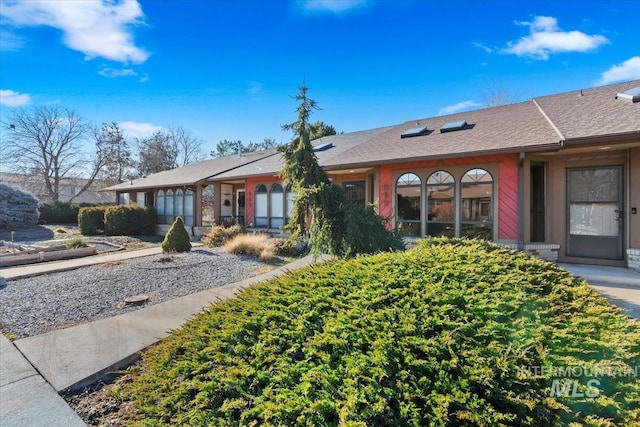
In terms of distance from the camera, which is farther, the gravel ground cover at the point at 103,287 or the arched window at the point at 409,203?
the arched window at the point at 409,203

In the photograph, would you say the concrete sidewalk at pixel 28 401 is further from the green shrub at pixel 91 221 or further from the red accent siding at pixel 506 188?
the green shrub at pixel 91 221

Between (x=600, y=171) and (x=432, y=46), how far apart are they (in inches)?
279

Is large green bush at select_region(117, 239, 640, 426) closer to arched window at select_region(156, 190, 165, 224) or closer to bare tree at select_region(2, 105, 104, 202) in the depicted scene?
arched window at select_region(156, 190, 165, 224)

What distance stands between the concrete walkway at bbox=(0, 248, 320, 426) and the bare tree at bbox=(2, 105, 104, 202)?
110 ft

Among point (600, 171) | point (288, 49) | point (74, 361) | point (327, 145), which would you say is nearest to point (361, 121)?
point (327, 145)

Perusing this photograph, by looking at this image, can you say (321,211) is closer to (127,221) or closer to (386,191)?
(386,191)

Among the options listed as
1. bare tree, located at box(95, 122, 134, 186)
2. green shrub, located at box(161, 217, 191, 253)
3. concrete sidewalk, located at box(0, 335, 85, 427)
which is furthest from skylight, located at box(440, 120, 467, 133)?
bare tree, located at box(95, 122, 134, 186)

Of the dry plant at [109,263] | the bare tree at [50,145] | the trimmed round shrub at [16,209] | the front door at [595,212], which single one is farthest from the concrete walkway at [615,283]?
the bare tree at [50,145]

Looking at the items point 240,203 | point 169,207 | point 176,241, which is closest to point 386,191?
point 176,241

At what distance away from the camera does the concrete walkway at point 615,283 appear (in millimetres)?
4910

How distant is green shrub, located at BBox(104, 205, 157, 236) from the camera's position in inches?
669

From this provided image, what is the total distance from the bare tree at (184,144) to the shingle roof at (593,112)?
3660cm

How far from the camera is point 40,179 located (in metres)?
31.6

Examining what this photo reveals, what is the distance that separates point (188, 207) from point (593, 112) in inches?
719
